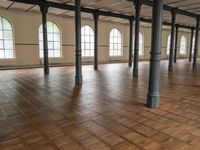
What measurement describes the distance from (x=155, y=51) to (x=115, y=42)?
41.1 ft

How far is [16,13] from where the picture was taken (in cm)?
1098

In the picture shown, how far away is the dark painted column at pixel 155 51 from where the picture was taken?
12.3 ft

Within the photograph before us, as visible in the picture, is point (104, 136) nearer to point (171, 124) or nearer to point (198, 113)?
point (171, 124)

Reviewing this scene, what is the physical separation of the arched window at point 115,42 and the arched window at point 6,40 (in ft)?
26.7

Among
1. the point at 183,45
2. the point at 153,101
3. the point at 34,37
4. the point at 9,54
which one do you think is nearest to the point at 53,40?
the point at 34,37

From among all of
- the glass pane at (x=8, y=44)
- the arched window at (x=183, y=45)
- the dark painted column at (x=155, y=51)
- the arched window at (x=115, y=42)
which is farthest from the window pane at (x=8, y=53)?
the arched window at (x=183, y=45)

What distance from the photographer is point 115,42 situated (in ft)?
52.9

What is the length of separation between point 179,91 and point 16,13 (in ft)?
34.0

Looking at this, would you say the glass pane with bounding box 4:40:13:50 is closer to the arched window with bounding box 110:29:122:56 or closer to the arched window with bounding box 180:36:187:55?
the arched window with bounding box 110:29:122:56

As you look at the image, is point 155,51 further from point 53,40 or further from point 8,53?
point 53,40

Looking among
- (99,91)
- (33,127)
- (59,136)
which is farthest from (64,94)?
(59,136)

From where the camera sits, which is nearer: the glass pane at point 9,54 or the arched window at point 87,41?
the glass pane at point 9,54

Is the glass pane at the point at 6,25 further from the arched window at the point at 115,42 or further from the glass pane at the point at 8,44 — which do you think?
the arched window at the point at 115,42

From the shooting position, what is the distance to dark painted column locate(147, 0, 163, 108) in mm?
3734
